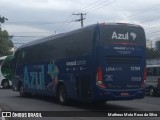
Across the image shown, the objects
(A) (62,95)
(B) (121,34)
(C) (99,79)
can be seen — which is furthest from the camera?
(A) (62,95)

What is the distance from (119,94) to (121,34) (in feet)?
7.93

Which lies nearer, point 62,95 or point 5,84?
point 62,95

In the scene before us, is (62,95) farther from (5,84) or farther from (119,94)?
(5,84)

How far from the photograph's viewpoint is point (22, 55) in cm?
2708

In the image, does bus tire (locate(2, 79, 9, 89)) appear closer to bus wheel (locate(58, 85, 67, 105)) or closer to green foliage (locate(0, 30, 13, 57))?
bus wheel (locate(58, 85, 67, 105))

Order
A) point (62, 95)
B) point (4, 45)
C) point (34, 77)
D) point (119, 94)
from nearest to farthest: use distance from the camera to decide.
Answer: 1. point (119, 94)
2. point (62, 95)
3. point (34, 77)
4. point (4, 45)

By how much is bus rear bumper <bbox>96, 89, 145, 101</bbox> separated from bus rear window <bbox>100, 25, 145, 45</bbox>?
197 centimetres

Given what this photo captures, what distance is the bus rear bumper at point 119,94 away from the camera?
16.9 m

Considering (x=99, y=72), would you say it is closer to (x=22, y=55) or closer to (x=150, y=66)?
(x=22, y=55)

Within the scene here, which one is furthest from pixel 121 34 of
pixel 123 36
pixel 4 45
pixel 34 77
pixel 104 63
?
pixel 4 45

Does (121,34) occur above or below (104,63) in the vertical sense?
above

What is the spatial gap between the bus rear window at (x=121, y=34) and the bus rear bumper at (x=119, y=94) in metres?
1.97

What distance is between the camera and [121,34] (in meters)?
17.4

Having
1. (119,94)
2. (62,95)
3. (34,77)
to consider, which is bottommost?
(62,95)
